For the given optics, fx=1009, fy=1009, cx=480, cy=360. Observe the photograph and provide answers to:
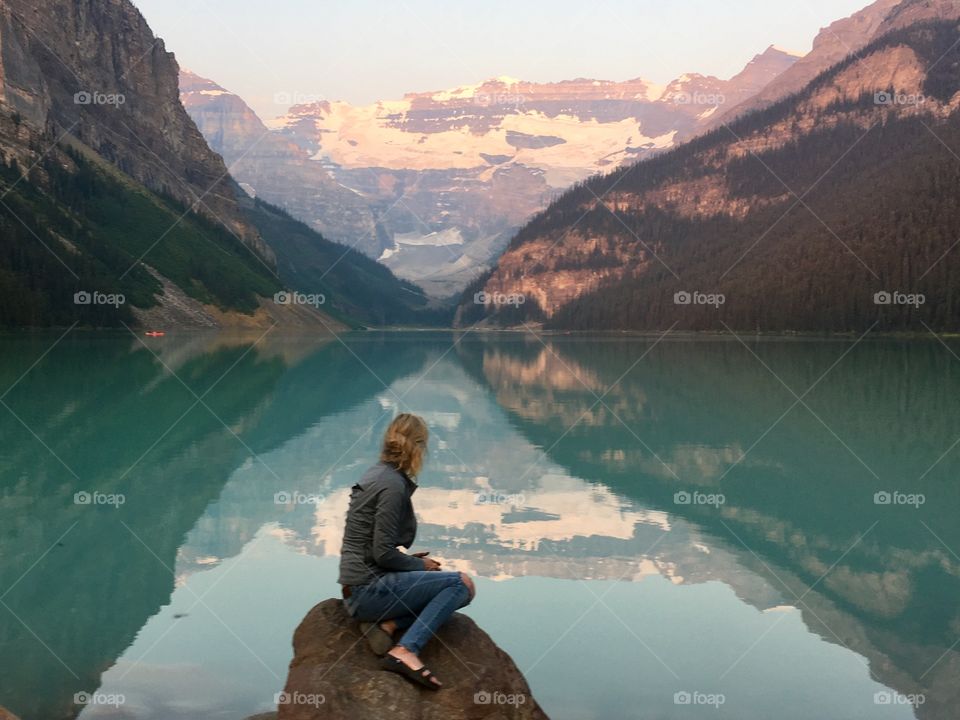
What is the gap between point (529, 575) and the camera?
1881cm

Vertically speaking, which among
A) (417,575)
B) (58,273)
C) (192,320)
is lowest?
(192,320)

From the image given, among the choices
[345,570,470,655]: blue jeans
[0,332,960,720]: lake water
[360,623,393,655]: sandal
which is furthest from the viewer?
[0,332,960,720]: lake water

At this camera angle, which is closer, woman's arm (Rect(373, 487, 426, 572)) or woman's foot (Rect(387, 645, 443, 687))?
woman's foot (Rect(387, 645, 443, 687))

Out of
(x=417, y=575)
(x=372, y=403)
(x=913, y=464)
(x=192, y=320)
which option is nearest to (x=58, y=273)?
(x=192, y=320)

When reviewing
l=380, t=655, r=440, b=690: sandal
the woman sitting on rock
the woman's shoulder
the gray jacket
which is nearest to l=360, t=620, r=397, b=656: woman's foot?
the woman sitting on rock

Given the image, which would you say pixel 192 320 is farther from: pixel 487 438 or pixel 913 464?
pixel 913 464

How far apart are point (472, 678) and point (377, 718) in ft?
3.42

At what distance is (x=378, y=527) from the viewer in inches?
419

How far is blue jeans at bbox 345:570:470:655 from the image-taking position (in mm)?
10555

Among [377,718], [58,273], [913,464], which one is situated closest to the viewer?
[377,718]

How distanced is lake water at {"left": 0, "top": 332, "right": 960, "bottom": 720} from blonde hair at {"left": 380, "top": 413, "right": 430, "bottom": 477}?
4060 millimetres

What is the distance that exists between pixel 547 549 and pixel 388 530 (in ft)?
35.2

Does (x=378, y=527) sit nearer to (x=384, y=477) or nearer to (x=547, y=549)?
(x=384, y=477)

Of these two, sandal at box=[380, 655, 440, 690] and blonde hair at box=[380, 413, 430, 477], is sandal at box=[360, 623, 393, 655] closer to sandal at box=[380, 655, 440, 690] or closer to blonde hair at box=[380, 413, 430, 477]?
sandal at box=[380, 655, 440, 690]
